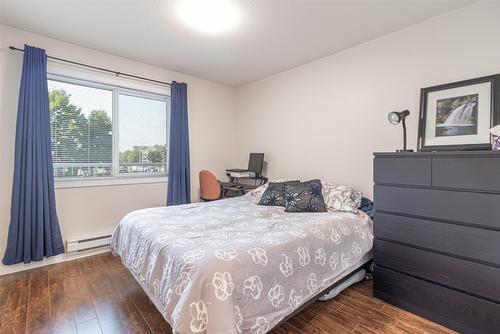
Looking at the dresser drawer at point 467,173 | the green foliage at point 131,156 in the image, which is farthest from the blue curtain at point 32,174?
the dresser drawer at point 467,173


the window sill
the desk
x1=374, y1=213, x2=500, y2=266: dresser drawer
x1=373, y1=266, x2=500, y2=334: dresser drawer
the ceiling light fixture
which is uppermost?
the ceiling light fixture

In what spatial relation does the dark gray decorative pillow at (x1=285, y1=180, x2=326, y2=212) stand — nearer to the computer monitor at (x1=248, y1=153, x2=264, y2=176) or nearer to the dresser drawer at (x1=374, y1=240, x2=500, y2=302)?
the dresser drawer at (x1=374, y1=240, x2=500, y2=302)

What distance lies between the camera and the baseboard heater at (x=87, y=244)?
2.75 metres

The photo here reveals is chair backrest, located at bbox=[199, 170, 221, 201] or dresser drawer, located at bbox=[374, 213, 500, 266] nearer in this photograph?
dresser drawer, located at bbox=[374, 213, 500, 266]

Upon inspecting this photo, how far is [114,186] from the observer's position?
3135mm

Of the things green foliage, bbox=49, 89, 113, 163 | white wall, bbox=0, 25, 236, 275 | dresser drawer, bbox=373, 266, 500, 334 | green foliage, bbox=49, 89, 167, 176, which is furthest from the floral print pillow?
green foliage, bbox=49, 89, 113, 163

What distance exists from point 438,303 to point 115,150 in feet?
12.1

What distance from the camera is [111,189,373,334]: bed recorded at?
119cm

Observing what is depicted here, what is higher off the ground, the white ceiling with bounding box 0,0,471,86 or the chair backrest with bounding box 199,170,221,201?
the white ceiling with bounding box 0,0,471,86

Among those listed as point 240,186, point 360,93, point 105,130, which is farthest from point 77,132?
point 360,93

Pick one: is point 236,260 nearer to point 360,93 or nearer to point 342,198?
point 342,198

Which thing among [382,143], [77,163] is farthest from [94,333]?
[382,143]

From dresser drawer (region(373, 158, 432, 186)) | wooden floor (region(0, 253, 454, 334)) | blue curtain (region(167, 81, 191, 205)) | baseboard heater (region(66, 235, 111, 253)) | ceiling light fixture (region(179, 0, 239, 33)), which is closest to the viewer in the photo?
wooden floor (region(0, 253, 454, 334))

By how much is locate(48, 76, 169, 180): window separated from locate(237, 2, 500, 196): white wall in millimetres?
1604
